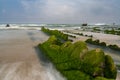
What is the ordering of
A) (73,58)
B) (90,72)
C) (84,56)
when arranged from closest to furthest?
(90,72), (84,56), (73,58)

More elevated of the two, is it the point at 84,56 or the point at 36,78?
the point at 84,56

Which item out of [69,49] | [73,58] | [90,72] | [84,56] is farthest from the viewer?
[69,49]

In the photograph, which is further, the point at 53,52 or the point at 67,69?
the point at 53,52

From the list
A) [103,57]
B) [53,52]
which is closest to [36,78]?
[103,57]

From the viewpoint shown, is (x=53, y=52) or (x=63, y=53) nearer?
(x=63, y=53)

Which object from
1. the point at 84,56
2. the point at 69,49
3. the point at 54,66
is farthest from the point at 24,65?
the point at 84,56

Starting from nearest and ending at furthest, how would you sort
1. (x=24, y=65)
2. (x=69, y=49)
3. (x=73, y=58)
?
(x=73, y=58) → (x=69, y=49) → (x=24, y=65)

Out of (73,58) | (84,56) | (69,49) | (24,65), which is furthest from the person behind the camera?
(24,65)

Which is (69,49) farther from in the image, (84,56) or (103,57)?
(103,57)

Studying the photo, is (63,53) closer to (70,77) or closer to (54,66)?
(54,66)
